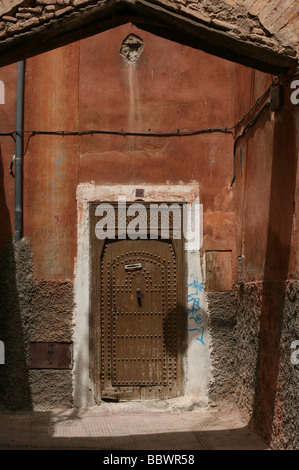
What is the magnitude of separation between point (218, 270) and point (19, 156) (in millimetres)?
2819

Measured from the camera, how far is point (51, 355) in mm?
7176

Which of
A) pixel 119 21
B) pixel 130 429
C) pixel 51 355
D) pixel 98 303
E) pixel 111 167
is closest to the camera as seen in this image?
pixel 119 21

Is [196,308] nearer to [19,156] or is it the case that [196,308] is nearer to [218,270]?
[218,270]

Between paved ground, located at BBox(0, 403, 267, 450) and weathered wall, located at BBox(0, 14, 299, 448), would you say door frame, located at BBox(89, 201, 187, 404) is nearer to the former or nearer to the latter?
weathered wall, located at BBox(0, 14, 299, 448)

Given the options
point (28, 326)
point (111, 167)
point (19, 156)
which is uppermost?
point (19, 156)

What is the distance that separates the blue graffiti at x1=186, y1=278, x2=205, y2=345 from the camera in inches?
288

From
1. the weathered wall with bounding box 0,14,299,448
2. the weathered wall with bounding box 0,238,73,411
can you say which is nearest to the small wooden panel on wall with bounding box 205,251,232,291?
the weathered wall with bounding box 0,14,299,448

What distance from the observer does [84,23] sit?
4395 millimetres

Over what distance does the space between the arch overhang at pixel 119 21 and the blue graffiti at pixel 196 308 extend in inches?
135

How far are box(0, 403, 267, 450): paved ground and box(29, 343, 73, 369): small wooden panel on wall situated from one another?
1.74ft

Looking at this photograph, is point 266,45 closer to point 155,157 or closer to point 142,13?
point 142,13

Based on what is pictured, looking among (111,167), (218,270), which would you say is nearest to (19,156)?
(111,167)
